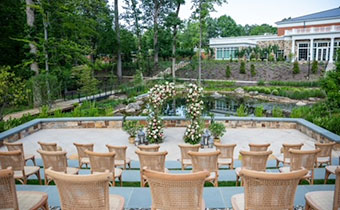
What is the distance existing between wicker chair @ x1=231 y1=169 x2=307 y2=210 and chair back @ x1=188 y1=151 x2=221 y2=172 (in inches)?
48.4

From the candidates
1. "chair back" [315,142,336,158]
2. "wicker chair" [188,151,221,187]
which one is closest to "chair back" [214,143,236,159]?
"wicker chair" [188,151,221,187]

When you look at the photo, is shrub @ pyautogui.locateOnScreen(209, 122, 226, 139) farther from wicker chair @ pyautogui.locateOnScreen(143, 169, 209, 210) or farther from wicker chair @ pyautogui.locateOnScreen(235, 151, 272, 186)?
wicker chair @ pyautogui.locateOnScreen(143, 169, 209, 210)

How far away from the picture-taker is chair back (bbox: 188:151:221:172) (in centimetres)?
372

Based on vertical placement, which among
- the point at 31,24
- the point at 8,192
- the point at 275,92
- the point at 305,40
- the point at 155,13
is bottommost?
the point at 8,192

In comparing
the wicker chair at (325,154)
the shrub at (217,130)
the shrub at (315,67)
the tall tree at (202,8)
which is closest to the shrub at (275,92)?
the tall tree at (202,8)

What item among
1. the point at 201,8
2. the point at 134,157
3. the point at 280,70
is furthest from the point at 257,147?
the point at 280,70

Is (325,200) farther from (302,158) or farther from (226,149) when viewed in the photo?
(226,149)

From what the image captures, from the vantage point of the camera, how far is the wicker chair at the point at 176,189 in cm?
229

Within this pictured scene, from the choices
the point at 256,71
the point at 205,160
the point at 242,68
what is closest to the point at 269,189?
the point at 205,160

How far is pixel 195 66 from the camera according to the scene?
32156 mm

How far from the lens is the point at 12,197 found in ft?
8.46

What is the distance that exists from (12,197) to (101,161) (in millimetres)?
1405

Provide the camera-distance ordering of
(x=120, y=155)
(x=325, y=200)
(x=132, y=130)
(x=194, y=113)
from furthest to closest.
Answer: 1. (x=132, y=130)
2. (x=194, y=113)
3. (x=120, y=155)
4. (x=325, y=200)

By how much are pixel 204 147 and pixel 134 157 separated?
197cm
